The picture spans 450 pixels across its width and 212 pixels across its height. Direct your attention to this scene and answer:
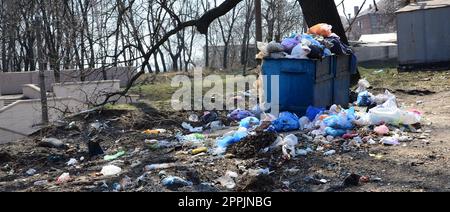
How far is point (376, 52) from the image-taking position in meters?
25.5

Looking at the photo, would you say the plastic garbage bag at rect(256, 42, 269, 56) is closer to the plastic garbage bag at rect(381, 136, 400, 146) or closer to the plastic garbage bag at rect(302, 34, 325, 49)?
the plastic garbage bag at rect(302, 34, 325, 49)

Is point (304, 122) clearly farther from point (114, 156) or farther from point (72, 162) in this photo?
point (72, 162)

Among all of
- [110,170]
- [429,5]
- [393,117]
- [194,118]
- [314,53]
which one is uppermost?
[429,5]

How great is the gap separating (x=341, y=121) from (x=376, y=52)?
1995 cm

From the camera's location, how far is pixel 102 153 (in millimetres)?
7258

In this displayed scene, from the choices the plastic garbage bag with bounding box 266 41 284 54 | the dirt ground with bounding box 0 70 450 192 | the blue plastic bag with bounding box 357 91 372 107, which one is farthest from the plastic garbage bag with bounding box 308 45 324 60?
the dirt ground with bounding box 0 70 450 192

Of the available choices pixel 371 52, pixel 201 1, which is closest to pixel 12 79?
pixel 201 1

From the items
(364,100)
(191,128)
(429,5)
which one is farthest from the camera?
(429,5)

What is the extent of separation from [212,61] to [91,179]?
44423 mm

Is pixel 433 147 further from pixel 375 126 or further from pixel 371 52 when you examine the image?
pixel 371 52

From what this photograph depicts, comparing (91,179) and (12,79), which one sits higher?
(12,79)

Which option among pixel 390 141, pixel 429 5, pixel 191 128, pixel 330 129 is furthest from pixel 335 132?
pixel 429 5

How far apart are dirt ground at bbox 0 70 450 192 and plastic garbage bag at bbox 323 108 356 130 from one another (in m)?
0.70

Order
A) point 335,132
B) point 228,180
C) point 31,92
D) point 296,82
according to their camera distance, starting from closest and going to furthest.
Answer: point 228,180 → point 335,132 → point 296,82 → point 31,92
